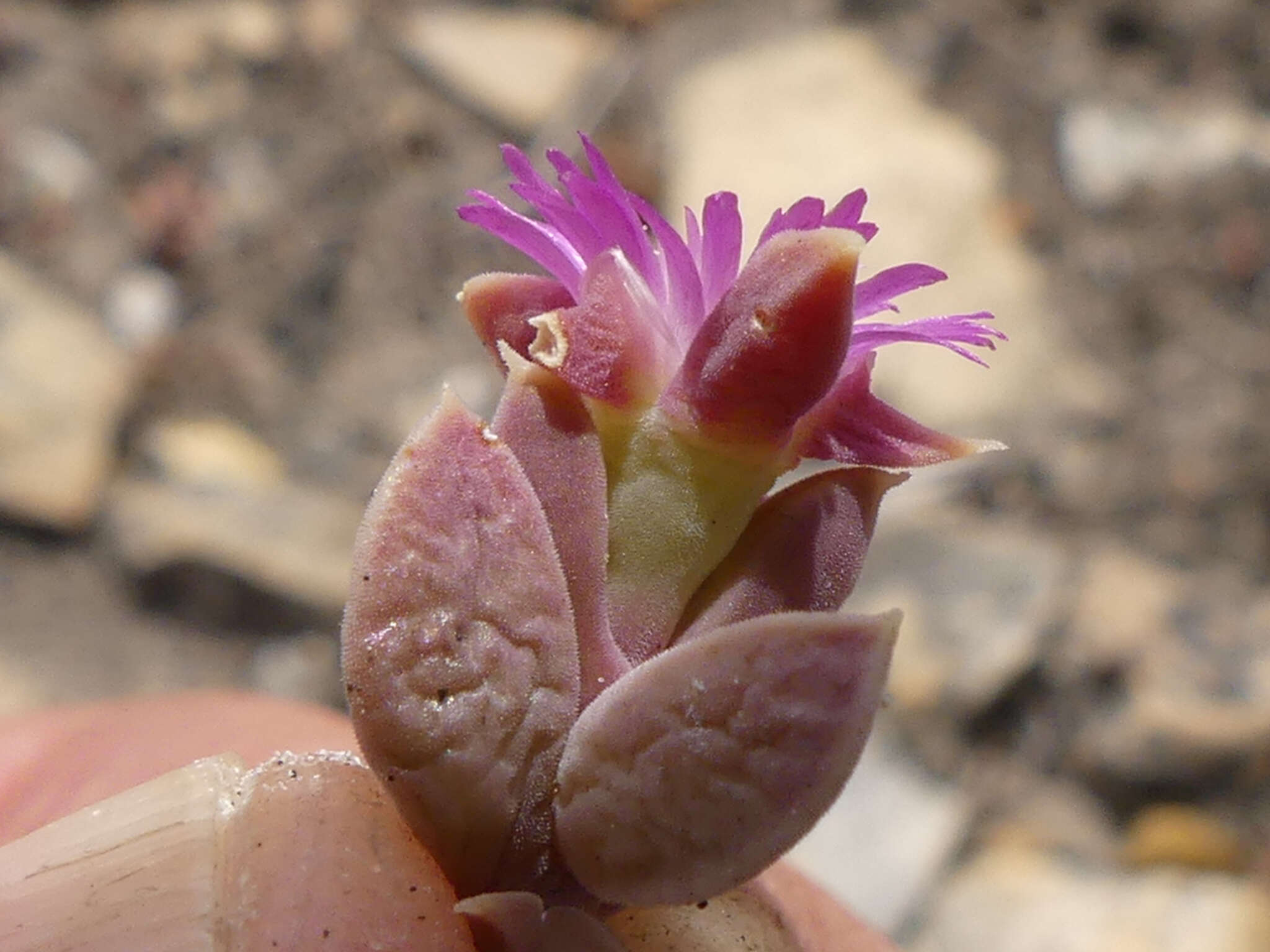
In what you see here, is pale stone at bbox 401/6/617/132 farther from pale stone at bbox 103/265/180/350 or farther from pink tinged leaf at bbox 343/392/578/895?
pink tinged leaf at bbox 343/392/578/895

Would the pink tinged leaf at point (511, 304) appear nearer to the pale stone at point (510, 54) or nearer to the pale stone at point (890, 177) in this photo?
the pale stone at point (890, 177)

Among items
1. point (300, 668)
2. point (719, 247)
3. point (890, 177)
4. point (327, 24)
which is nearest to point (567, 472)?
point (719, 247)

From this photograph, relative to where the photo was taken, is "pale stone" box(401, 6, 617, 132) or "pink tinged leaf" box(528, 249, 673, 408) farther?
"pale stone" box(401, 6, 617, 132)

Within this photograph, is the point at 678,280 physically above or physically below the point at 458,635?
above

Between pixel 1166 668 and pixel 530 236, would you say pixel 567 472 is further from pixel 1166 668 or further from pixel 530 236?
pixel 1166 668

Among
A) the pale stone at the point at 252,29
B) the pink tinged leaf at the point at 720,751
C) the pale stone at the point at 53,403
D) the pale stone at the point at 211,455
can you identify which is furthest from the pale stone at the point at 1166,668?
the pale stone at the point at 252,29

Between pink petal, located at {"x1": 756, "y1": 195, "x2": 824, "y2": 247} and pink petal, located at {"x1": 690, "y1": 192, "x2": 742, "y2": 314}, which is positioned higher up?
pink petal, located at {"x1": 756, "y1": 195, "x2": 824, "y2": 247}

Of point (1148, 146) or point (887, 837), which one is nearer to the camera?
point (887, 837)

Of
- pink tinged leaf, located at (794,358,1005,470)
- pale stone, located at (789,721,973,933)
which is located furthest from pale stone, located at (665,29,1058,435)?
pink tinged leaf, located at (794,358,1005,470)
